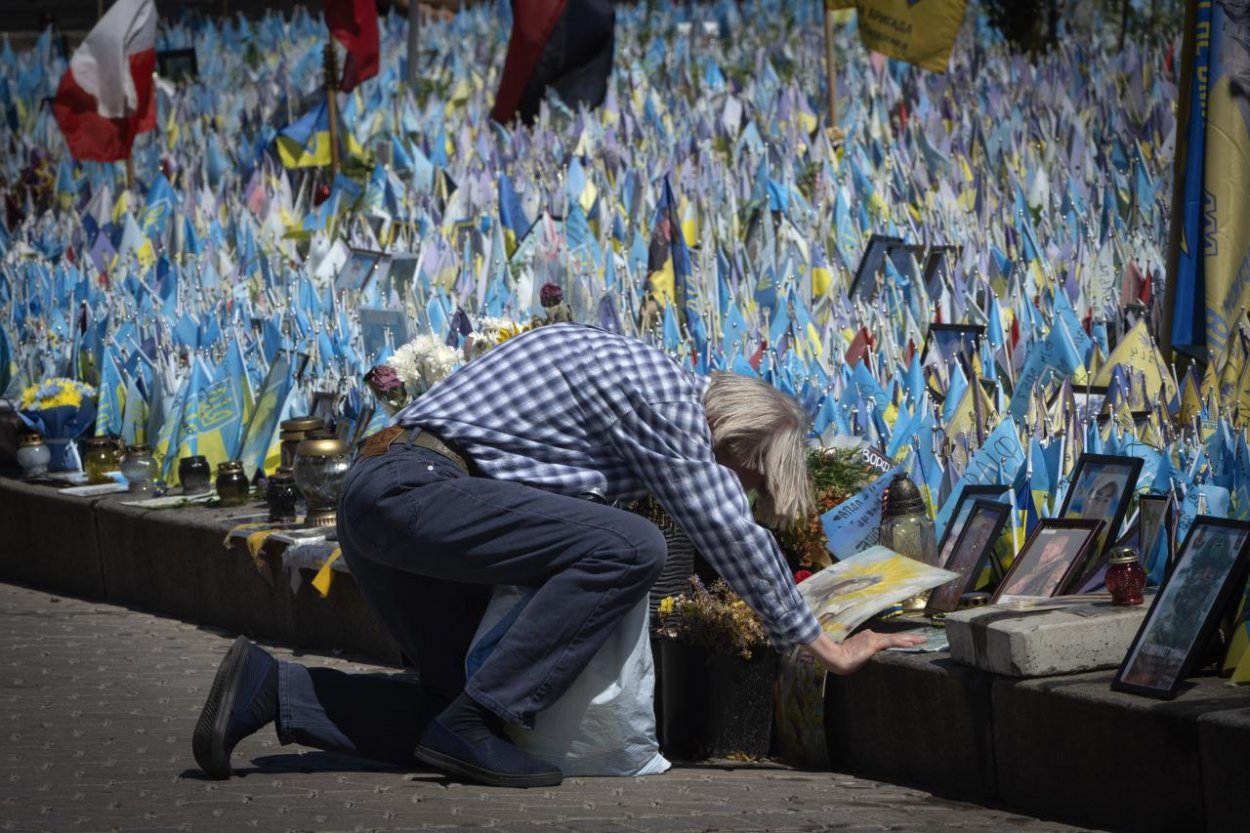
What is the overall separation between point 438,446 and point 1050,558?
1452 millimetres

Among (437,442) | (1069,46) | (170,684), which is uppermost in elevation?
(1069,46)

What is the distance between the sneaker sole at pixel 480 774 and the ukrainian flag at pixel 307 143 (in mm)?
9687

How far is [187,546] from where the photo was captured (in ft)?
22.4

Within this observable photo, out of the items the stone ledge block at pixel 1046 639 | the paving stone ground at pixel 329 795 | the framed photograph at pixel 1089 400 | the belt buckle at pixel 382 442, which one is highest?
the belt buckle at pixel 382 442

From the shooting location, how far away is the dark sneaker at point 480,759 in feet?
13.9

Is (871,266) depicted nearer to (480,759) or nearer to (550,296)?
(550,296)

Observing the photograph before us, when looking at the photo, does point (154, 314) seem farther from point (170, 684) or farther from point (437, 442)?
point (437, 442)

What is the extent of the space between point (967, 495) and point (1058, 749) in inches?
42.4

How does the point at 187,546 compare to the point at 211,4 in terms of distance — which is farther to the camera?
the point at 211,4

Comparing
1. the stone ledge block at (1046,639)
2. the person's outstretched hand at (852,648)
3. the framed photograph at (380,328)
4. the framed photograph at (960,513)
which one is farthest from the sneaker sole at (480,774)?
the framed photograph at (380,328)

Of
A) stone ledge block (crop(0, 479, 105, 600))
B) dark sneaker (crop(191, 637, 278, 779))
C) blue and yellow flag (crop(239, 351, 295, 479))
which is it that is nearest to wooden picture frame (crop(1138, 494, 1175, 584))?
dark sneaker (crop(191, 637, 278, 779))

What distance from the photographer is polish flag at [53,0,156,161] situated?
12.4 m

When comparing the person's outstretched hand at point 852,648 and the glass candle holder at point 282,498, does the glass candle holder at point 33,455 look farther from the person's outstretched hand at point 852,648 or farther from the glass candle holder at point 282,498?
the person's outstretched hand at point 852,648

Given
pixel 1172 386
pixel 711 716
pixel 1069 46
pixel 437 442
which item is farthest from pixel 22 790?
pixel 1069 46
